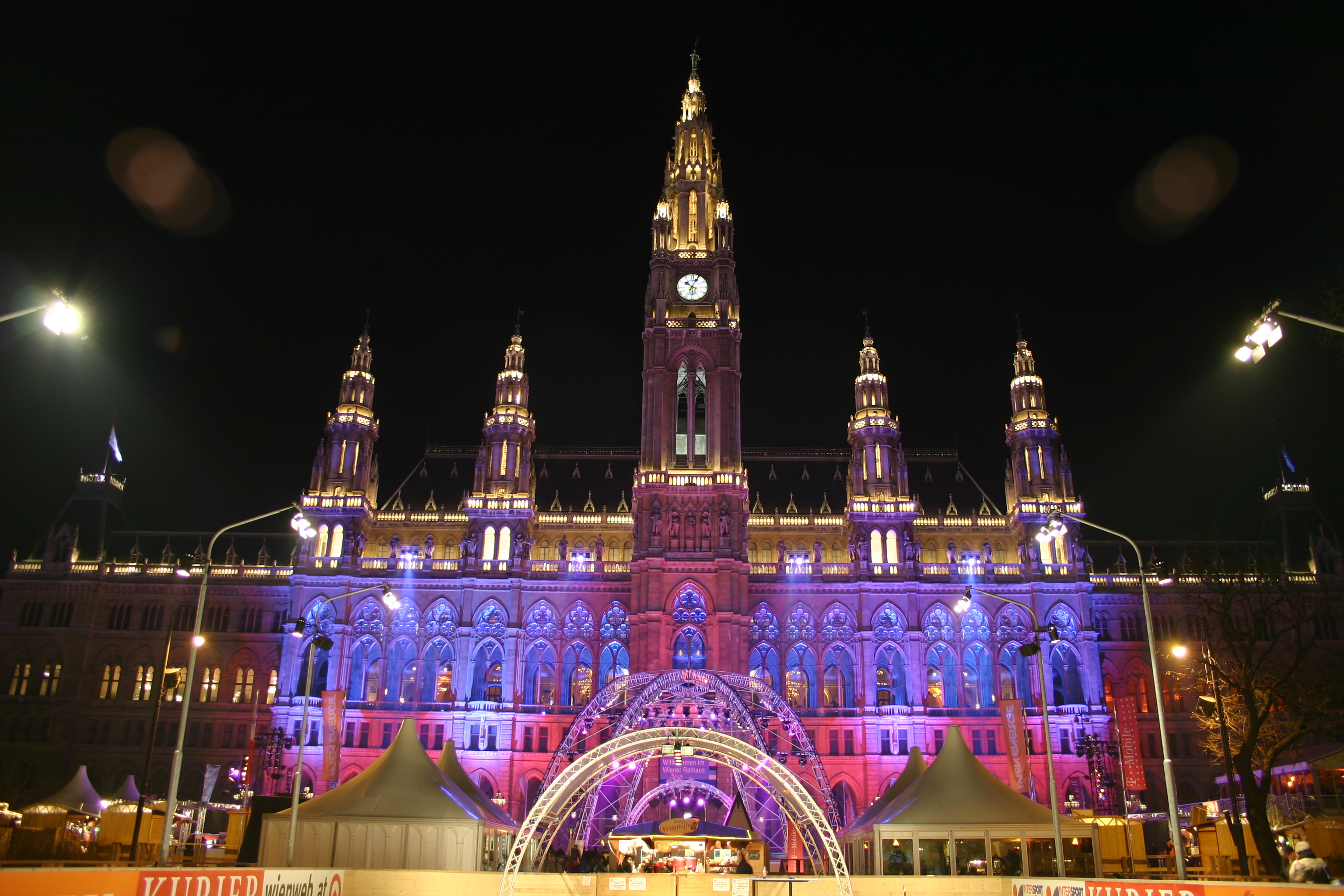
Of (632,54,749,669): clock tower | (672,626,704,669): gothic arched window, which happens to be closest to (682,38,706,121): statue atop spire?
(632,54,749,669): clock tower

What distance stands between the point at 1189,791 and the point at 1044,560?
2094 cm

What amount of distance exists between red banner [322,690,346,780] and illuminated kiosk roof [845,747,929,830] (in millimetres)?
36074

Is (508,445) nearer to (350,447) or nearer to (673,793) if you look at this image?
(350,447)

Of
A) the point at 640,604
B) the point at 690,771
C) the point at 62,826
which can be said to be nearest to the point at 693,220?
the point at 640,604

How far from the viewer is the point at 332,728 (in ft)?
222

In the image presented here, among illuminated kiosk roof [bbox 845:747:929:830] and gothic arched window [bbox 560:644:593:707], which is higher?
gothic arched window [bbox 560:644:593:707]

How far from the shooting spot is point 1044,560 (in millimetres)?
81750

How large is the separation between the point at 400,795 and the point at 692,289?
57.8 metres

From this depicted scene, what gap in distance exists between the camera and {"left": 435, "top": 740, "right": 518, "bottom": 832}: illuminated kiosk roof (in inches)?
1784

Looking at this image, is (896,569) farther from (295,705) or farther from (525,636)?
(295,705)

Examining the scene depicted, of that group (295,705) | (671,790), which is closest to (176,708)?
(295,705)

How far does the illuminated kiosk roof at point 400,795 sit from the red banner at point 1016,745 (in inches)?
1255

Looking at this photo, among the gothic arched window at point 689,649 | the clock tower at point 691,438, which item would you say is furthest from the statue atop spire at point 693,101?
the gothic arched window at point 689,649

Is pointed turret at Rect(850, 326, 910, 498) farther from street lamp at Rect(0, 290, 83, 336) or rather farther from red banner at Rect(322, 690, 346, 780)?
street lamp at Rect(0, 290, 83, 336)
